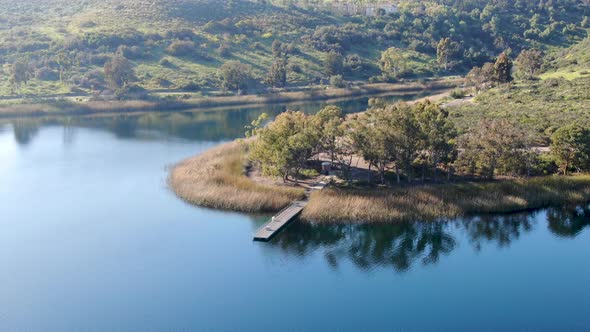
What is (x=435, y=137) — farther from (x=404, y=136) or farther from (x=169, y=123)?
(x=169, y=123)

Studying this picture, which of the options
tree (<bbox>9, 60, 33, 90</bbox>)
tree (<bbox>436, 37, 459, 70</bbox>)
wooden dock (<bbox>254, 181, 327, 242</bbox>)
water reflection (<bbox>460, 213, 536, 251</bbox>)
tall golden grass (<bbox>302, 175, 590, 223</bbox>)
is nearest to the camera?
wooden dock (<bbox>254, 181, 327, 242</bbox>)

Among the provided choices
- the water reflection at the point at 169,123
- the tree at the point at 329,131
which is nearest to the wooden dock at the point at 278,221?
the tree at the point at 329,131

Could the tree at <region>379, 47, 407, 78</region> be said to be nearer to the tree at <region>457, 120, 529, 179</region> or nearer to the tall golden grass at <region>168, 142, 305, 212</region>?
the tall golden grass at <region>168, 142, 305, 212</region>

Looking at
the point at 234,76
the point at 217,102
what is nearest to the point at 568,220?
the point at 217,102

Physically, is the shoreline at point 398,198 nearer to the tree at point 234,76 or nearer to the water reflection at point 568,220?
the water reflection at point 568,220

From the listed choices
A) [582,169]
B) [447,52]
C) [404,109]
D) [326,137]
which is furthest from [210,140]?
[447,52]

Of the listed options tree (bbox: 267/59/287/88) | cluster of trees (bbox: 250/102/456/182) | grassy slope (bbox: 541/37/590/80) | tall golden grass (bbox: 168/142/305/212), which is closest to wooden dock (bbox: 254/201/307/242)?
tall golden grass (bbox: 168/142/305/212)
